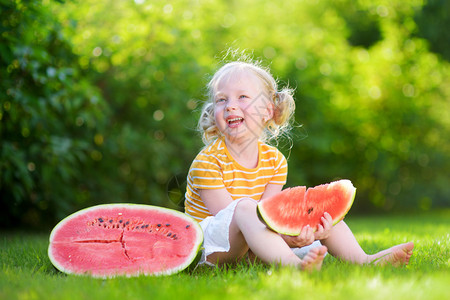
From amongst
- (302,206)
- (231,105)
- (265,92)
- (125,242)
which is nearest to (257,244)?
(302,206)

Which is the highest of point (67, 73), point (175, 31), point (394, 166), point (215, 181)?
point (175, 31)

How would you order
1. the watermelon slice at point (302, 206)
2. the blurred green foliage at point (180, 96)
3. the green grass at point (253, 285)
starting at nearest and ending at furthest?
1. the green grass at point (253, 285)
2. the watermelon slice at point (302, 206)
3. the blurred green foliage at point (180, 96)

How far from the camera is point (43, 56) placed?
402cm

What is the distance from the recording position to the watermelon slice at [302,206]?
2234 mm

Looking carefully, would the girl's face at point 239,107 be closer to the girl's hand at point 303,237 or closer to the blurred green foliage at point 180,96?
the girl's hand at point 303,237

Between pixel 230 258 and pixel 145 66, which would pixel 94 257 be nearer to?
pixel 230 258

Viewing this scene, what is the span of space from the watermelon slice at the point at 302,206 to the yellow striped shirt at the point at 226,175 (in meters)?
0.47

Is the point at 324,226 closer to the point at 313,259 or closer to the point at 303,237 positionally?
the point at 303,237

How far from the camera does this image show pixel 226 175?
9.35 ft

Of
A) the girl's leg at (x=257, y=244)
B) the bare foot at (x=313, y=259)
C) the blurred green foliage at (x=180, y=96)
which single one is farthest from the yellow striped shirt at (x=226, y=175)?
the blurred green foliage at (x=180, y=96)

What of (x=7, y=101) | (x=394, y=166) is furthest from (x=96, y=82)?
(x=394, y=166)

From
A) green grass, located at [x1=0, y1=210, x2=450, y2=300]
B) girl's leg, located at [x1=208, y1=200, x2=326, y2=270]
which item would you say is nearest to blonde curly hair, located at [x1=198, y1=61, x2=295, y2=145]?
girl's leg, located at [x1=208, y1=200, x2=326, y2=270]

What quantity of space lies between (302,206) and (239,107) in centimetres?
79

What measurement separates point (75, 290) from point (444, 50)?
8.15 metres
